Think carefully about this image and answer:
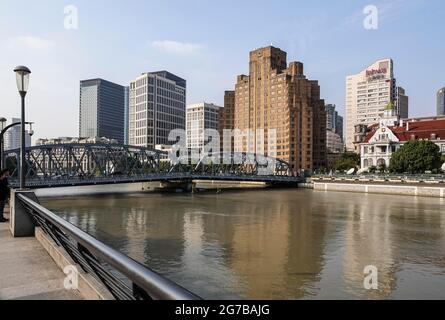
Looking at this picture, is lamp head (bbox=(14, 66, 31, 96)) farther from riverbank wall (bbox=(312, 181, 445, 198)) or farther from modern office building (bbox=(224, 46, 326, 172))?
modern office building (bbox=(224, 46, 326, 172))

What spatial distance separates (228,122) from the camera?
16812cm

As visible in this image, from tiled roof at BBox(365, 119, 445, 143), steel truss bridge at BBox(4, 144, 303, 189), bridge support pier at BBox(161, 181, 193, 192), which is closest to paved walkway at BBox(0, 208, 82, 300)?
steel truss bridge at BBox(4, 144, 303, 189)

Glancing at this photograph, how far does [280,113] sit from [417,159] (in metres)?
65.2

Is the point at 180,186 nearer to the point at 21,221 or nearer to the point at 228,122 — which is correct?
the point at 21,221

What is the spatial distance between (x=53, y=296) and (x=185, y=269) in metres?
12.8

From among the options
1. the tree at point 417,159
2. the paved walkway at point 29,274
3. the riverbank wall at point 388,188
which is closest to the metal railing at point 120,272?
the paved walkway at point 29,274

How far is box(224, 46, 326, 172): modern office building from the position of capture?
472 ft

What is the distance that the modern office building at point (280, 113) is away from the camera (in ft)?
472

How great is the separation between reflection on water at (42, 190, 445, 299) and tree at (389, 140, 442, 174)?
157 feet

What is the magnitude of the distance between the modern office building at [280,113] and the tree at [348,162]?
16.2 meters

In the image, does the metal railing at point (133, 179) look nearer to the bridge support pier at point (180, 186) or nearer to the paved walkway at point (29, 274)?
the bridge support pier at point (180, 186)
